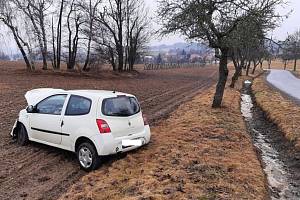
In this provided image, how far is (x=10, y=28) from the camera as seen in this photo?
34.2 meters

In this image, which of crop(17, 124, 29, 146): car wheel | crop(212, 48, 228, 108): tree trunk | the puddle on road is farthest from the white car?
crop(212, 48, 228, 108): tree trunk

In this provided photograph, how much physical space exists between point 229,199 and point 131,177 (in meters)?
2.01

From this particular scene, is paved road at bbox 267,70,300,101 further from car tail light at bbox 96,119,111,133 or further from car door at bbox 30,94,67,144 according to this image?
car tail light at bbox 96,119,111,133

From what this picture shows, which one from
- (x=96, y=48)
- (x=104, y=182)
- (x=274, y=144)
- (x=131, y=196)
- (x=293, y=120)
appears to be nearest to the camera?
(x=131, y=196)

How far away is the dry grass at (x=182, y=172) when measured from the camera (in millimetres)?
6238

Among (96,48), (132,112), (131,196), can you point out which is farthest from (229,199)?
(96,48)

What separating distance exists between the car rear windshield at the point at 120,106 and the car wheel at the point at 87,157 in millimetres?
816

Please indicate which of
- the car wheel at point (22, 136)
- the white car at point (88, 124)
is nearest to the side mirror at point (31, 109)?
the white car at point (88, 124)

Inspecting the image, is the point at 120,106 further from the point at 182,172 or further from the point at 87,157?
the point at 182,172

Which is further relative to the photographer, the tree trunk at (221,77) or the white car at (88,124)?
the tree trunk at (221,77)

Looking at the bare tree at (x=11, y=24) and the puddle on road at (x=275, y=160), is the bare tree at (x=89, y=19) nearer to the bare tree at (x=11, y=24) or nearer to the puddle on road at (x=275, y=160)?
the bare tree at (x=11, y=24)

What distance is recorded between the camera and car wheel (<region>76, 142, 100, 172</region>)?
7547mm

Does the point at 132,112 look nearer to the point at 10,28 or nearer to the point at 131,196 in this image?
the point at 131,196

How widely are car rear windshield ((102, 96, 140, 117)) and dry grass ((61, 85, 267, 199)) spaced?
1.02 meters
